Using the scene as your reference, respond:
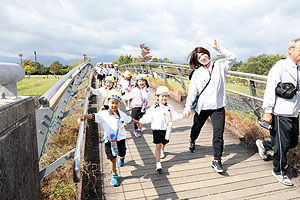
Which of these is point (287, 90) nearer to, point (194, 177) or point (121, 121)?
point (194, 177)

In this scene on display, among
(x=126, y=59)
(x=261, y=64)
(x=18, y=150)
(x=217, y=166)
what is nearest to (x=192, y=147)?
(x=217, y=166)

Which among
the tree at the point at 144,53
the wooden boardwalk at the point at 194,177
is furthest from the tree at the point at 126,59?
the wooden boardwalk at the point at 194,177

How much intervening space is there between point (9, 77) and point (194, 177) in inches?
101

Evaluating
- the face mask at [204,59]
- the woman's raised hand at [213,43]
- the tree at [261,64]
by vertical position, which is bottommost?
the face mask at [204,59]

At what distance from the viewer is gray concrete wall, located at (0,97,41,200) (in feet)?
3.47

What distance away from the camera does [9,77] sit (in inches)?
44.3

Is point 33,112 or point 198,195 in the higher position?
point 33,112

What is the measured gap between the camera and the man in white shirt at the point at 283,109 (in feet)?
8.47

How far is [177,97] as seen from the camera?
7.39 meters

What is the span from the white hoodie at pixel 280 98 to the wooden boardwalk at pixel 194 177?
0.97 metres

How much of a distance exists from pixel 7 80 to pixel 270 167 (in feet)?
11.4

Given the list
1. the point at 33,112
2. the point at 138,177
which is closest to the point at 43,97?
the point at 33,112

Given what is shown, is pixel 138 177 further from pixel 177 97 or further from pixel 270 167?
pixel 177 97

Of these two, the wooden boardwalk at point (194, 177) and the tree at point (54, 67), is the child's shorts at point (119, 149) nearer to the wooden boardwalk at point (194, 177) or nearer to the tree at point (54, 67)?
the wooden boardwalk at point (194, 177)
